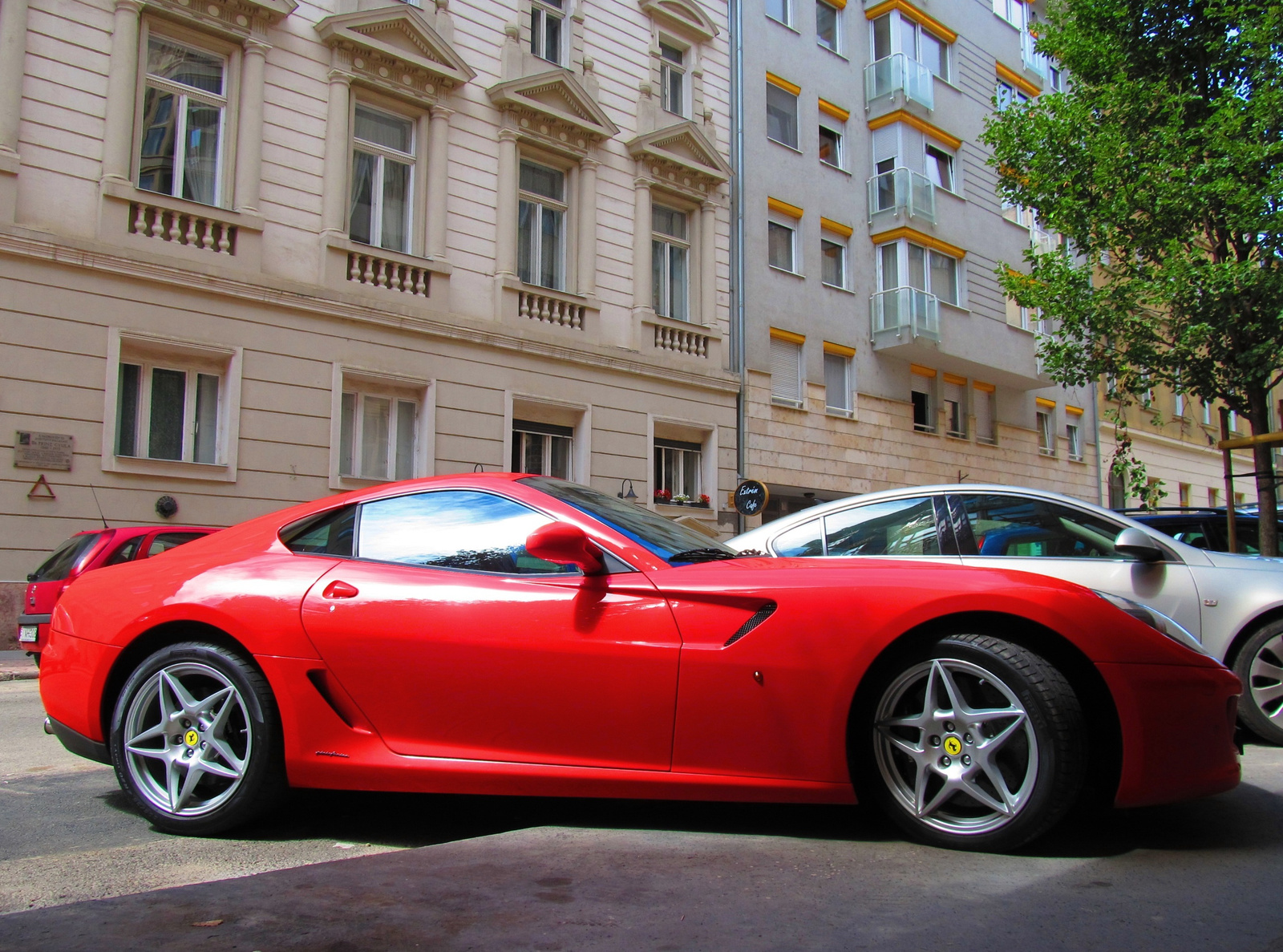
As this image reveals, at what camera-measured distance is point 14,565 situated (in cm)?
1180

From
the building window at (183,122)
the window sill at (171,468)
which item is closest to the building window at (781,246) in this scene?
the building window at (183,122)

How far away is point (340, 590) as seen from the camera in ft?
12.0

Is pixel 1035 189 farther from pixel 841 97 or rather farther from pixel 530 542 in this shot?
pixel 530 542

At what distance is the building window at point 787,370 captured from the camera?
21062 millimetres

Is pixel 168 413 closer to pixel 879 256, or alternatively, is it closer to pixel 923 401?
pixel 879 256

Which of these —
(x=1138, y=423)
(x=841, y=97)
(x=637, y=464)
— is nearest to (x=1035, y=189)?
(x=637, y=464)

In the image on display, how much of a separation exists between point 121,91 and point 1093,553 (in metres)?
12.7

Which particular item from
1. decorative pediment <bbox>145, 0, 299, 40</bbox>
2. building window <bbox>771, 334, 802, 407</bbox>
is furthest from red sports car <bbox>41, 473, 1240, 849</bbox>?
building window <bbox>771, 334, 802, 407</bbox>

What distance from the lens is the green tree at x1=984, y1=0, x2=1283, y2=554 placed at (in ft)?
44.6

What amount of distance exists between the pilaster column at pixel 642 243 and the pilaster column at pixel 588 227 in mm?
932

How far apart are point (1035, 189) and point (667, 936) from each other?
50.6 ft

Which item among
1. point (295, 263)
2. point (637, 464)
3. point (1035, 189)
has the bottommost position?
point (637, 464)

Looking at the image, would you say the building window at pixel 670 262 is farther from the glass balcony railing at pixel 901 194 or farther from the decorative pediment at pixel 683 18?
the glass balcony railing at pixel 901 194

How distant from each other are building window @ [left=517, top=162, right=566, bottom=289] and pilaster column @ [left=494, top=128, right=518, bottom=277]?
31 cm
